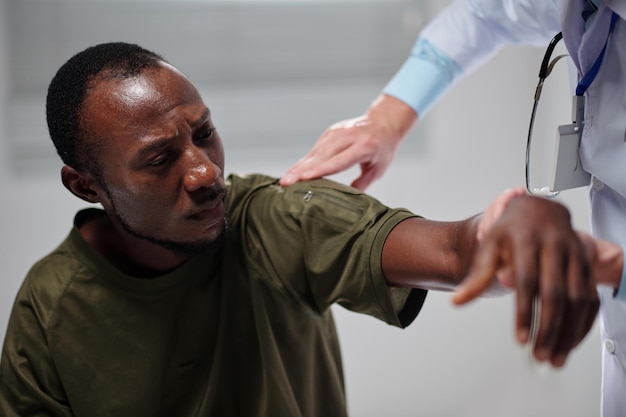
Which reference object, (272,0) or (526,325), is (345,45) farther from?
(526,325)

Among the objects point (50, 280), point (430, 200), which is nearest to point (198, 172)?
point (50, 280)

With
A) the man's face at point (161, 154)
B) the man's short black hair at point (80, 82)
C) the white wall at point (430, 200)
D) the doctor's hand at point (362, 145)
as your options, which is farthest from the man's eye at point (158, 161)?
the white wall at point (430, 200)

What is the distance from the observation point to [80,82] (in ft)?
3.36

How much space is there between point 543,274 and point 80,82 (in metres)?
0.71

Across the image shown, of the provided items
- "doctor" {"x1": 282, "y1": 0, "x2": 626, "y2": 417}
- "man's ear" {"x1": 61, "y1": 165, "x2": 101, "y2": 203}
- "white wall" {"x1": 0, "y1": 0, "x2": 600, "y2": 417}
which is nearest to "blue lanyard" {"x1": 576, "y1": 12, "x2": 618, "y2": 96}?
"doctor" {"x1": 282, "y1": 0, "x2": 626, "y2": 417}

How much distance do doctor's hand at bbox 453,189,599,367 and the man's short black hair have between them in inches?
23.3

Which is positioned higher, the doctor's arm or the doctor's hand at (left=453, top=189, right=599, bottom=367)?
the doctor's arm

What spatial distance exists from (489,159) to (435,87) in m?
1.16

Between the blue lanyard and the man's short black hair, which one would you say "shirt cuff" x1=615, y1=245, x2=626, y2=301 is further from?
the man's short black hair

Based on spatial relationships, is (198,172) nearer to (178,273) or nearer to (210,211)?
(210,211)

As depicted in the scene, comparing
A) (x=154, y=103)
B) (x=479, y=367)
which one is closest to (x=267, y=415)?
(x=154, y=103)

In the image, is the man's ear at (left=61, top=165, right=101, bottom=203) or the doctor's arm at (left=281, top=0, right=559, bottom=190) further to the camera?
the doctor's arm at (left=281, top=0, right=559, bottom=190)

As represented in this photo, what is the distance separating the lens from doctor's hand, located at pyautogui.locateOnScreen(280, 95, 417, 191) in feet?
3.91

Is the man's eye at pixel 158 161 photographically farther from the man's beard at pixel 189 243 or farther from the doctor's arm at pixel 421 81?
the doctor's arm at pixel 421 81
